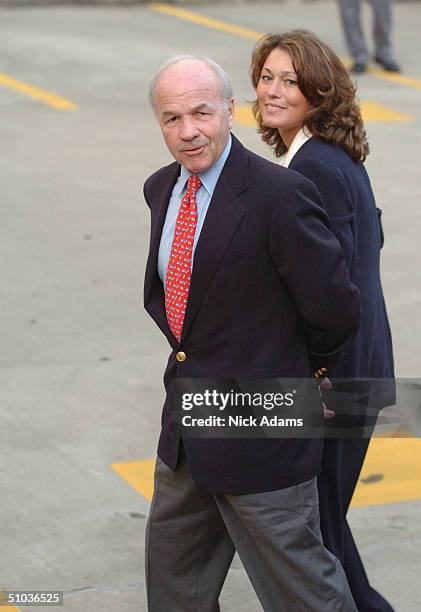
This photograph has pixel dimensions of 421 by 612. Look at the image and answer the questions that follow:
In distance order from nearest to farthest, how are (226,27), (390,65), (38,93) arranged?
(38,93), (390,65), (226,27)

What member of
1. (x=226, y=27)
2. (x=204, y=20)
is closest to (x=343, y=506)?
(x=226, y=27)

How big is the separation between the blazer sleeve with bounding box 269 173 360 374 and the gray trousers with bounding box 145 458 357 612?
1.49 ft

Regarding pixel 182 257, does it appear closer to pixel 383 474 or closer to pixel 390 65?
pixel 383 474

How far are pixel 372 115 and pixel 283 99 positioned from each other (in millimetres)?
7889

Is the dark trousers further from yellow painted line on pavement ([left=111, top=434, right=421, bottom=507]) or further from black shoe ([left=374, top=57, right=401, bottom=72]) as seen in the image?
black shoe ([left=374, top=57, right=401, bottom=72])

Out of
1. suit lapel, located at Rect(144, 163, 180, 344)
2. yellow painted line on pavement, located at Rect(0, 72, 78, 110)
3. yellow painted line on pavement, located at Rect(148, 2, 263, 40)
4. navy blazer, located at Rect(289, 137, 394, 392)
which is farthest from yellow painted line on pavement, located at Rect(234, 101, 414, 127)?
suit lapel, located at Rect(144, 163, 180, 344)

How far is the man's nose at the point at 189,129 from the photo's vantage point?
355 cm

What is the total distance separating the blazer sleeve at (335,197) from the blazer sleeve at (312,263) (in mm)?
265

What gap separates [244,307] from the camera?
11.7 feet

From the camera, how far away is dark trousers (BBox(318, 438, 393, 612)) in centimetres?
411

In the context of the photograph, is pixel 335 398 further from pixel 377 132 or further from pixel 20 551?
pixel 377 132

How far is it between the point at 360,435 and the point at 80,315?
11.4 feet

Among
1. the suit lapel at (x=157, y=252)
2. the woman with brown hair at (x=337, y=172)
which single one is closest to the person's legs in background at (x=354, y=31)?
the woman with brown hair at (x=337, y=172)

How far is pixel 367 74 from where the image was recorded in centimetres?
1345
